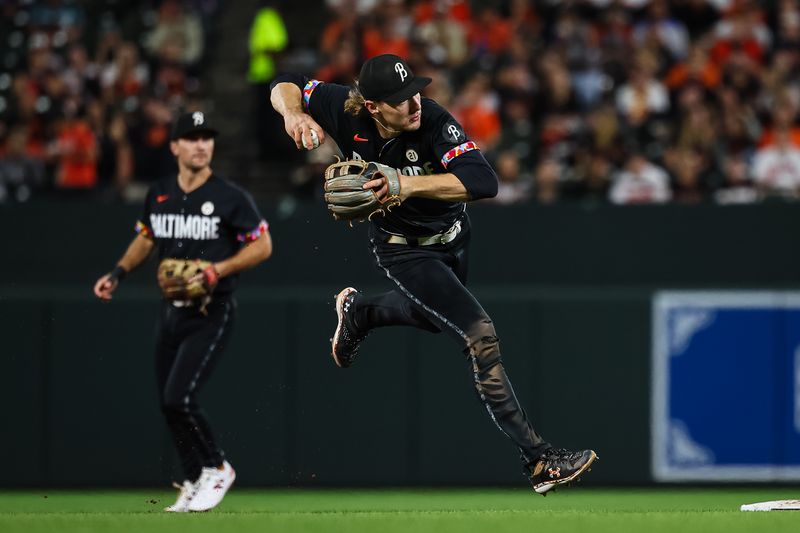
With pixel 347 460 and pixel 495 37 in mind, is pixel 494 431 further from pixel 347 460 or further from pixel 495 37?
pixel 495 37

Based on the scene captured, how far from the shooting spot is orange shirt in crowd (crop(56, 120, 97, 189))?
40.0ft

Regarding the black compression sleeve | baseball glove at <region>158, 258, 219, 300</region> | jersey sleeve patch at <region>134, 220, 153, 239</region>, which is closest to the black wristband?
jersey sleeve patch at <region>134, 220, 153, 239</region>

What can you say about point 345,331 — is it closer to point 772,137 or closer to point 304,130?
point 304,130

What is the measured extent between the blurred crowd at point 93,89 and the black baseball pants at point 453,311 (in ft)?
16.8

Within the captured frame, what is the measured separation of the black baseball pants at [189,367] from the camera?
8469 millimetres

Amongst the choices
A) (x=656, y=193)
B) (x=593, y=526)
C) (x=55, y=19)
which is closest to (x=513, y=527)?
(x=593, y=526)

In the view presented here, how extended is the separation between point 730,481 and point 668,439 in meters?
0.59

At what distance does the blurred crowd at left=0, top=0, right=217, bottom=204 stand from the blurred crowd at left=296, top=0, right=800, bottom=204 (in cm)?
159

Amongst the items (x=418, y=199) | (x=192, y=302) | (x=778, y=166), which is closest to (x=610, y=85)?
(x=778, y=166)

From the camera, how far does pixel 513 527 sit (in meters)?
6.36

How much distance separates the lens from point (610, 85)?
13344 millimetres

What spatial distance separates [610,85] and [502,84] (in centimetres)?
107

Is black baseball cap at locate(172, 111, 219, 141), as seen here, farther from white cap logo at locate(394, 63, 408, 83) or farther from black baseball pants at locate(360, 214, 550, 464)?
white cap logo at locate(394, 63, 408, 83)

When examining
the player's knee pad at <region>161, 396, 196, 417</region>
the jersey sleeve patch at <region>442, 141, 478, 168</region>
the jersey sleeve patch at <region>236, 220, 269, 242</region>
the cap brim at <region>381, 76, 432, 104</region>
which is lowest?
the player's knee pad at <region>161, 396, 196, 417</region>
